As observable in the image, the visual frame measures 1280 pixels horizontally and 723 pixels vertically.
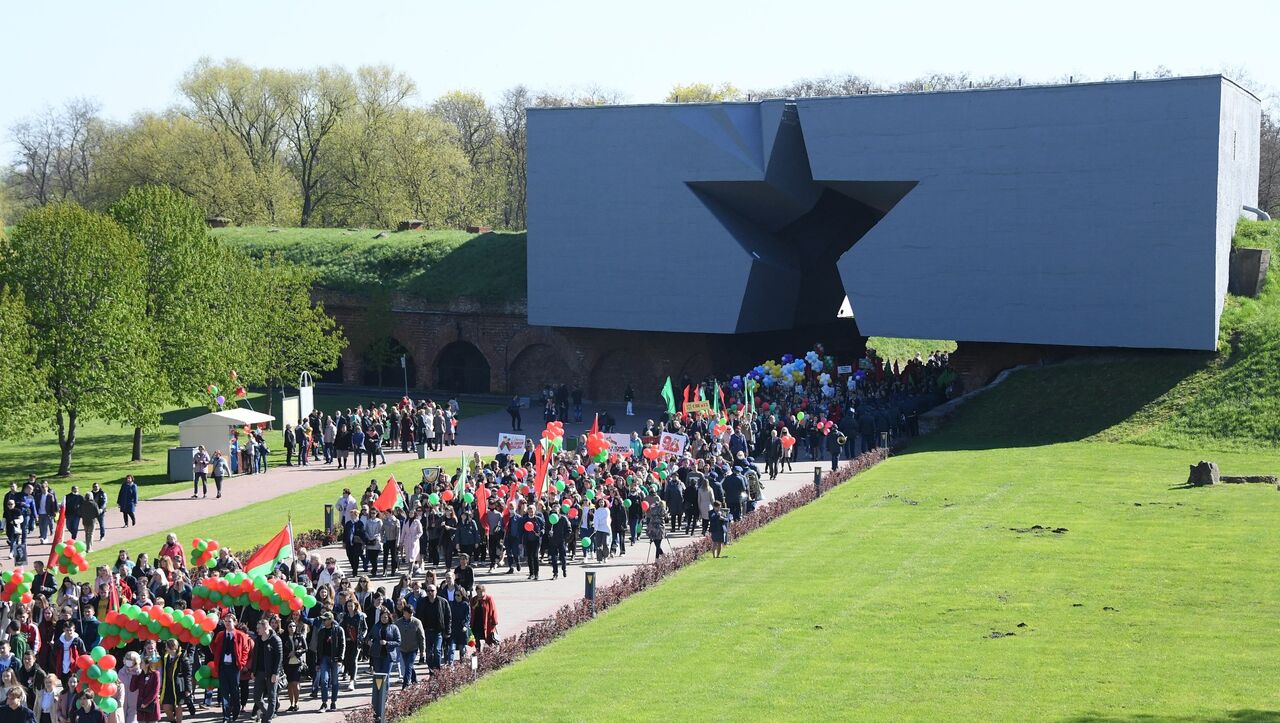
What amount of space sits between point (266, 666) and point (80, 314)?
2357 cm

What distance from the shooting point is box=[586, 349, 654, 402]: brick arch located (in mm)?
50562

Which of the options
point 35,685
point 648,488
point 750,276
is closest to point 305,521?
point 648,488

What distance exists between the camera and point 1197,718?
14.6m

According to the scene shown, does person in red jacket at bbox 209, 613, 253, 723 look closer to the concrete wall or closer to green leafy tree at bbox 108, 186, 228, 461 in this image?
green leafy tree at bbox 108, 186, 228, 461

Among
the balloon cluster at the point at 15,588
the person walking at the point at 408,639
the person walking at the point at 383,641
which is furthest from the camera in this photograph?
the balloon cluster at the point at 15,588

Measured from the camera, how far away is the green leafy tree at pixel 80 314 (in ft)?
119

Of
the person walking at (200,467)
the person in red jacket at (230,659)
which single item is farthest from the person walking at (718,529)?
the person walking at (200,467)

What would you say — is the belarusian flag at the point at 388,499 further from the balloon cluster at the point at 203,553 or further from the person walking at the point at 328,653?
the person walking at the point at 328,653

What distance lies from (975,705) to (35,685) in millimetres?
10652

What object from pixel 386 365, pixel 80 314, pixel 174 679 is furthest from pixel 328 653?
pixel 386 365

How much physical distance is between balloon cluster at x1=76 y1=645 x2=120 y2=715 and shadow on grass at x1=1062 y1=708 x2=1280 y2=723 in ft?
32.7

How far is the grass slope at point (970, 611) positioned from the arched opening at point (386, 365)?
84.2 feet

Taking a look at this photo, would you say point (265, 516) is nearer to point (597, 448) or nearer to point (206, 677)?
point (597, 448)

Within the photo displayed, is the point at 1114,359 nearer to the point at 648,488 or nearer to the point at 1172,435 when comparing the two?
the point at 1172,435
